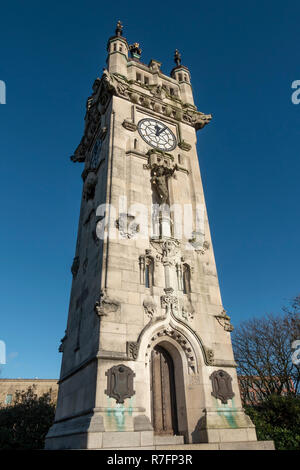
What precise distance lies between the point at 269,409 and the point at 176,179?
45.9 feet

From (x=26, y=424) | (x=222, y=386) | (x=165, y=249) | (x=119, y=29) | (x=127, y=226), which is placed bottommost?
(x=222, y=386)

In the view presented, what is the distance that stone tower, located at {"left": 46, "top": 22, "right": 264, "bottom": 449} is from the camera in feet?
38.0

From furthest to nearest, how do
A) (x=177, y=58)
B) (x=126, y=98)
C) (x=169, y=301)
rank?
(x=177, y=58) < (x=126, y=98) < (x=169, y=301)

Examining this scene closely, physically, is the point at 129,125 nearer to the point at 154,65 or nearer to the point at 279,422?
the point at 154,65

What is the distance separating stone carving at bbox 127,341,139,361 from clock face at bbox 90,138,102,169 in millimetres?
12431

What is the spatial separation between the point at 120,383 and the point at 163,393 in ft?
9.47

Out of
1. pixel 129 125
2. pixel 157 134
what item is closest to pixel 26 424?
pixel 129 125

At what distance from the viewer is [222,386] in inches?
A: 522

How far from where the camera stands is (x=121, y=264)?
562 inches

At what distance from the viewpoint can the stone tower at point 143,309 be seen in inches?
456

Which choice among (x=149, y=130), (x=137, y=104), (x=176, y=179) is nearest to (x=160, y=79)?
(x=137, y=104)

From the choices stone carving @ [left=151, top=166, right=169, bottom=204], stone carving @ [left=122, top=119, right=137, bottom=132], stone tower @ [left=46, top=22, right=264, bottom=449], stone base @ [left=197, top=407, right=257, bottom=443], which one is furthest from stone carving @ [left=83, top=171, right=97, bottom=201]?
stone base @ [left=197, top=407, right=257, bottom=443]

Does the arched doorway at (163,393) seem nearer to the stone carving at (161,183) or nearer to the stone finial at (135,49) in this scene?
the stone carving at (161,183)
